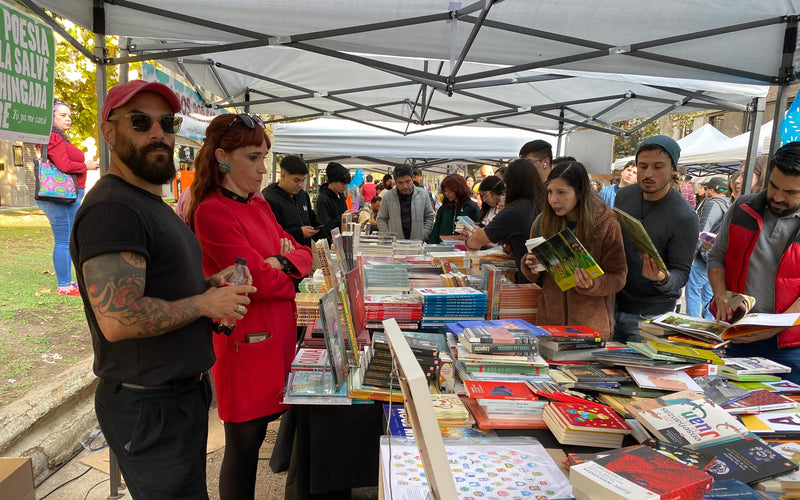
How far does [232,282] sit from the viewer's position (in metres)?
1.57

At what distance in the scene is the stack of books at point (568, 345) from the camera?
2.08m

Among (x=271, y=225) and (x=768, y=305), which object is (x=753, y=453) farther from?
(x=271, y=225)

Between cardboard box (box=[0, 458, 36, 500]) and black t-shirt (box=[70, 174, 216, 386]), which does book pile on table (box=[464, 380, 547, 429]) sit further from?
cardboard box (box=[0, 458, 36, 500])

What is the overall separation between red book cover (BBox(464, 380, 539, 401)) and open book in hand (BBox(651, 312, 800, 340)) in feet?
2.77

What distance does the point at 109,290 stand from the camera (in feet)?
4.09

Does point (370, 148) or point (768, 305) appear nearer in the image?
point (768, 305)

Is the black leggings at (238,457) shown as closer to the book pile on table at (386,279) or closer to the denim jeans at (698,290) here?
the book pile on table at (386,279)

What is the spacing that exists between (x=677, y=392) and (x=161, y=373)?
177 cm

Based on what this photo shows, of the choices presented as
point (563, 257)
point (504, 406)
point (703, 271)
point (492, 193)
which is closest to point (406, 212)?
point (492, 193)

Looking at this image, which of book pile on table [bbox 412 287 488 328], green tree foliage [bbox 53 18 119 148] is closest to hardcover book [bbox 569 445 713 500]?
book pile on table [bbox 412 287 488 328]

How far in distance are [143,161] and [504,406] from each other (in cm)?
143

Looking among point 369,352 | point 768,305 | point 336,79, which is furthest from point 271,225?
point 336,79

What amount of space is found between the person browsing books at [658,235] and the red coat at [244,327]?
188cm

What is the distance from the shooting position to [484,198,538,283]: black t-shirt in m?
3.21
